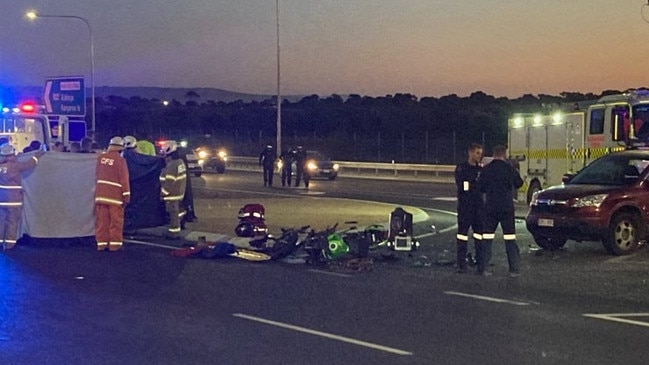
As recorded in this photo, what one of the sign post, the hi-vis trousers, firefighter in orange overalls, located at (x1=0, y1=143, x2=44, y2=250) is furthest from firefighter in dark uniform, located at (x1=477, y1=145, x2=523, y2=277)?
the sign post

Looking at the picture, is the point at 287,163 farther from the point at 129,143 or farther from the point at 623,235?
the point at 623,235

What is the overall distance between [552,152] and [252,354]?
19636 millimetres

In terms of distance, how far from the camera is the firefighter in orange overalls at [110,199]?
1753 cm

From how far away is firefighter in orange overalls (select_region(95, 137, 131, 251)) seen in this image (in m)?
17.5

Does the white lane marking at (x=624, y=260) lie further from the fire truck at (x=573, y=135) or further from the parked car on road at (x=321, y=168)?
the parked car on road at (x=321, y=168)

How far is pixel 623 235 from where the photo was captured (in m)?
17.0

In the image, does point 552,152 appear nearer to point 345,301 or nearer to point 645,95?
point 645,95

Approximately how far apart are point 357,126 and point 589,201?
89.1 meters

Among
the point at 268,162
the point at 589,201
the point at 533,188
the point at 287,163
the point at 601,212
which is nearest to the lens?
the point at 601,212

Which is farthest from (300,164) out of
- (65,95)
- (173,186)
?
(173,186)

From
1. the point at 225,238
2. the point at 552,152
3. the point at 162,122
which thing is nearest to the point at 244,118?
the point at 162,122

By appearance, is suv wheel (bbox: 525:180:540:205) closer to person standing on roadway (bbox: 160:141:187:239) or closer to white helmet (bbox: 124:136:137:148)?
person standing on roadway (bbox: 160:141:187:239)

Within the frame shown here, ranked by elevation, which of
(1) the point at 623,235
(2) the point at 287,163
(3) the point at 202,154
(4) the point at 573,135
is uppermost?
(4) the point at 573,135

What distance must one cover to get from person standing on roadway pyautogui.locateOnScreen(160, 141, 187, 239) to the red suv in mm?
6365
